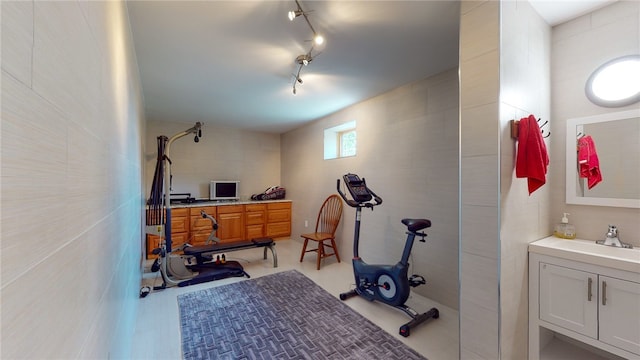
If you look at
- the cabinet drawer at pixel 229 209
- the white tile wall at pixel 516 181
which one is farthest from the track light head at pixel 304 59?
the cabinet drawer at pixel 229 209

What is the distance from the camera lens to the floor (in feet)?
6.37

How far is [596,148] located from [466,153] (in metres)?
1.08

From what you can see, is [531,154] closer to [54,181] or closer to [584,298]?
[584,298]

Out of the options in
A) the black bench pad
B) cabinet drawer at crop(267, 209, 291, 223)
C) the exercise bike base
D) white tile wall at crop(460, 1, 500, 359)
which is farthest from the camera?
cabinet drawer at crop(267, 209, 291, 223)

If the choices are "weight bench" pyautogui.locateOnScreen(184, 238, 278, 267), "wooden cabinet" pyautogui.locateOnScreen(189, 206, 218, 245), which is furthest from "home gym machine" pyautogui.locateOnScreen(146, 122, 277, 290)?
"wooden cabinet" pyautogui.locateOnScreen(189, 206, 218, 245)

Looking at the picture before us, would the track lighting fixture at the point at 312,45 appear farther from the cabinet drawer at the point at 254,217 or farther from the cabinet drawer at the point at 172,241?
the cabinet drawer at the point at 172,241

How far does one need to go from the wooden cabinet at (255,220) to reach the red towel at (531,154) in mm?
4436

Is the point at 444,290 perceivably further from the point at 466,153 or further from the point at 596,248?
the point at 466,153

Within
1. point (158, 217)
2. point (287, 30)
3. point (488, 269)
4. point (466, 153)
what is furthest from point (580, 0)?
point (158, 217)

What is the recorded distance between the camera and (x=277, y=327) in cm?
224

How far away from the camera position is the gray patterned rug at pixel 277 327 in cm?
192

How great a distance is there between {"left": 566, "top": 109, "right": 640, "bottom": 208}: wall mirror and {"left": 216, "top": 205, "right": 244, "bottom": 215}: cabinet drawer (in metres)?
4.66

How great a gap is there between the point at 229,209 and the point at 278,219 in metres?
1.06

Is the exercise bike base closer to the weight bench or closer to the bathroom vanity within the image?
the bathroom vanity
